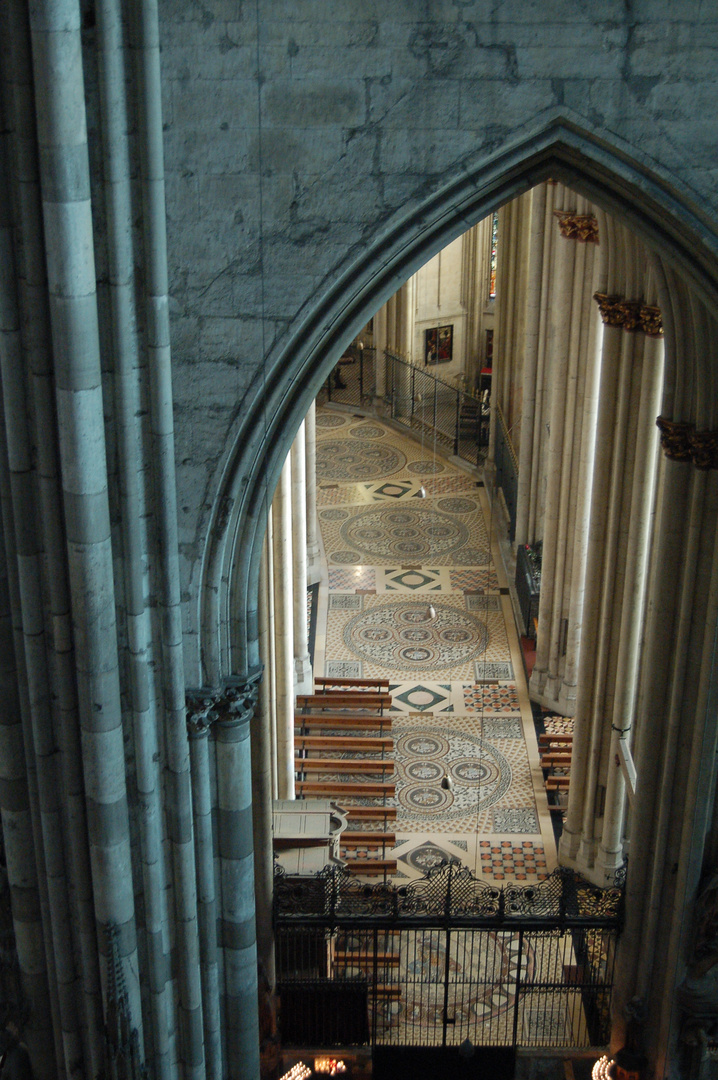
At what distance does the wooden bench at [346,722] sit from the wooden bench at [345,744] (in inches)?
8.9

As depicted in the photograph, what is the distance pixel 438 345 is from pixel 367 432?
2.53 m

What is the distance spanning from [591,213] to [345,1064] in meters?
8.23

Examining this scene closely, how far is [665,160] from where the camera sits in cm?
686

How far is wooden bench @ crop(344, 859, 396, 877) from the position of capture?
40.3 ft

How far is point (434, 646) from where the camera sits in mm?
16406

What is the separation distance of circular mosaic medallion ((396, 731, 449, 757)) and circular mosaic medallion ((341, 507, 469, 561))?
4469 mm

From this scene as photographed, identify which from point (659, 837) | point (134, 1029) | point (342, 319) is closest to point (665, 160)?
point (342, 319)

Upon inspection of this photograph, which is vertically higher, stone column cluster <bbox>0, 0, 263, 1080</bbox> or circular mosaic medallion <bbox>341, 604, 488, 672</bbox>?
stone column cluster <bbox>0, 0, 263, 1080</bbox>

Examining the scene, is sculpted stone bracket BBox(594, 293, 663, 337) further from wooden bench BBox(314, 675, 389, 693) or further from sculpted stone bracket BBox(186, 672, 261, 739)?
wooden bench BBox(314, 675, 389, 693)

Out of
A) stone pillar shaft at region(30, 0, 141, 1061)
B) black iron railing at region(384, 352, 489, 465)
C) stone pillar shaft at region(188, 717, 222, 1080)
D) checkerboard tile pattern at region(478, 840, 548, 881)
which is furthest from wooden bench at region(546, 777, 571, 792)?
black iron railing at region(384, 352, 489, 465)

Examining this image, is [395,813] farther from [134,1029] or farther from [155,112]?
[155,112]

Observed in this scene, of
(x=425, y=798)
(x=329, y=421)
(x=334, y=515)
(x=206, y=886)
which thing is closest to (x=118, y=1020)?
(x=206, y=886)

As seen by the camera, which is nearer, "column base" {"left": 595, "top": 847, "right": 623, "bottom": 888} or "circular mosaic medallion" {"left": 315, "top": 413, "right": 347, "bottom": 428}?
"column base" {"left": 595, "top": 847, "right": 623, "bottom": 888}

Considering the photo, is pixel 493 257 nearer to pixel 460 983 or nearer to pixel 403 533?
pixel 403 533
